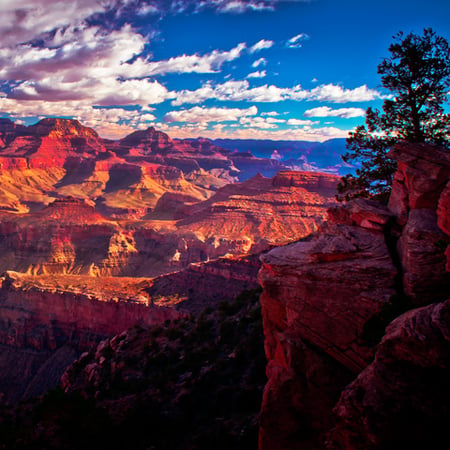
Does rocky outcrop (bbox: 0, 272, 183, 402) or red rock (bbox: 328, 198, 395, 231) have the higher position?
red rock (bbox: 328, 198, 395, 231)

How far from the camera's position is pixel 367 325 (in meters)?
10.6

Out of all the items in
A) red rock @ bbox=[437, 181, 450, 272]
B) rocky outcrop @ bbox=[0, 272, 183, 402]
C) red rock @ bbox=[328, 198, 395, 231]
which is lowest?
rocky outcrop @ bbox=[0, 272, 183, 402]

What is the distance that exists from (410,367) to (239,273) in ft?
128

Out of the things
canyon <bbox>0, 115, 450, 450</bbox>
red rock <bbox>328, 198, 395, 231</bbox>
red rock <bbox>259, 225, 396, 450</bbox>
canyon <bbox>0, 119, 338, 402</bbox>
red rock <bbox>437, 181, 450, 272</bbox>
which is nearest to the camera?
canyon <bbox>0, 115, 450, 450</bbox>

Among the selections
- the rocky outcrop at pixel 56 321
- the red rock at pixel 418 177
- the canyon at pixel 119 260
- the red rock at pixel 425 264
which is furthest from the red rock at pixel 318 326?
the rocky outcrop at pixel 56 321

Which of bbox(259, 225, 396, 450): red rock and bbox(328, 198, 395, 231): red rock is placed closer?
bbox(259, 225, 396, 450): red rock

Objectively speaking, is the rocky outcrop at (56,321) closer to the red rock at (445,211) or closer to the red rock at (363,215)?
the red rock at (363,215)

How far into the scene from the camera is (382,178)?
20.9 m

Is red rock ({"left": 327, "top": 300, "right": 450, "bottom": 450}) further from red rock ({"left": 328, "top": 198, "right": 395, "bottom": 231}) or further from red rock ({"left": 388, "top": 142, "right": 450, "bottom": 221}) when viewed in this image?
red rock ({"left": 388, "top": 142, "right": 450, "bottom": 221})

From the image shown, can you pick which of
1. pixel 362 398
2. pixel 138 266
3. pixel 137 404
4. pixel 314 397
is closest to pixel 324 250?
pixel 314 397

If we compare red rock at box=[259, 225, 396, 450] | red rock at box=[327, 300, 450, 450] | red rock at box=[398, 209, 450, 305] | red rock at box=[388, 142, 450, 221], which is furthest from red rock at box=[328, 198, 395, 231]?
red rock at box=[327, 300, 450, 450]

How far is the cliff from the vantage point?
7625mm

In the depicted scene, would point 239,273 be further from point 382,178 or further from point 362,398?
point 362,398

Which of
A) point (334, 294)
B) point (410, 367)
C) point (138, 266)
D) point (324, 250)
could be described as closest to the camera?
point (410, 367)
